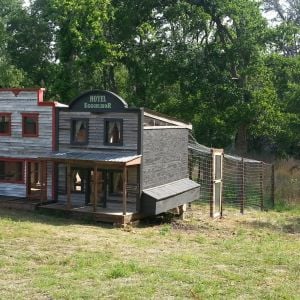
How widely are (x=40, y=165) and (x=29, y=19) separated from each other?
3286 centimetres

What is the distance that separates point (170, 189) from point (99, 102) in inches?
197

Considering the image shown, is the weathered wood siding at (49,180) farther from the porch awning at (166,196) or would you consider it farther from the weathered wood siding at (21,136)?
the porch awning at (166,196)

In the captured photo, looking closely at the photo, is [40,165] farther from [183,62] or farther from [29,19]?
[29,19]

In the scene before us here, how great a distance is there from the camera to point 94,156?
23.1 meters

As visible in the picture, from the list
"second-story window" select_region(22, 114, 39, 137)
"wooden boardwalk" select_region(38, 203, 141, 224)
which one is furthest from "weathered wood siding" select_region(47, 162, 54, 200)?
"second-story window" select_region(22, 114, 39, 137)

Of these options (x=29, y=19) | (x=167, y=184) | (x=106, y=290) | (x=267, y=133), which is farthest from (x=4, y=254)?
(x=29, y=19)

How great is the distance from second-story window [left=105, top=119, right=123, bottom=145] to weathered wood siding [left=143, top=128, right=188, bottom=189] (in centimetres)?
116

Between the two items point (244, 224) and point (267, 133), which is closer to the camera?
point (244, 224)

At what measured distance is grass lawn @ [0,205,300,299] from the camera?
11.3 m

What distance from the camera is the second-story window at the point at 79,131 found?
79.7ft

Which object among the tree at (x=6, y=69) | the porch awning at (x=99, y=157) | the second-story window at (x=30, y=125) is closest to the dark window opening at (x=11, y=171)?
the second-story window at (x=30, y=125)

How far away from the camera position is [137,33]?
4128cm

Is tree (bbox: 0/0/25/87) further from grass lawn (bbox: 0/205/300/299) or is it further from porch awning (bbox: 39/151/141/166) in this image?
grass lawn (bbox: 0/205/300/299)

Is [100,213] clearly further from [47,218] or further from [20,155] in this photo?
[20,155]
